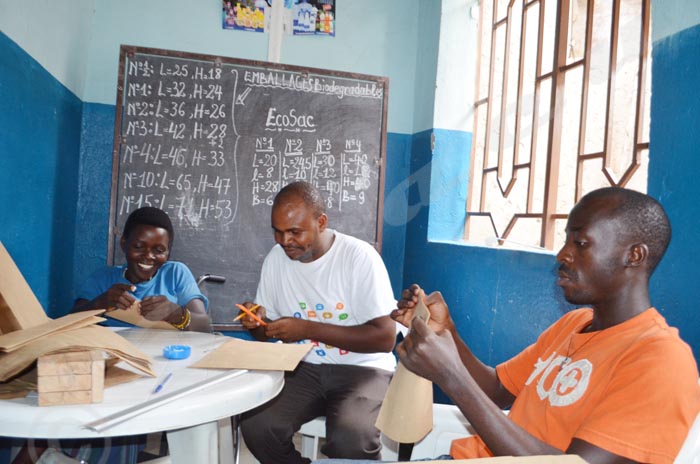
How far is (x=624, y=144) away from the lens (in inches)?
95.5

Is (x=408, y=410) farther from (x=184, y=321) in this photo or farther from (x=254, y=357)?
(x=184, y=321)

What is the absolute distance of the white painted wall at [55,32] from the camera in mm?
2166

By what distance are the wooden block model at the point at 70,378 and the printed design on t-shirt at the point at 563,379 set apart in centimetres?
92

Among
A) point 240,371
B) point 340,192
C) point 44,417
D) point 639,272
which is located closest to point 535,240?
point 340,192

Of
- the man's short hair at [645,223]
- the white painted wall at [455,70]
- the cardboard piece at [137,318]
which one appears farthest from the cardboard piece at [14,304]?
the white painted wall at [455,70]

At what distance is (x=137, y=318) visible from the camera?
1938mm

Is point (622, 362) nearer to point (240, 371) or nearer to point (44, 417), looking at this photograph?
point (240, 371)

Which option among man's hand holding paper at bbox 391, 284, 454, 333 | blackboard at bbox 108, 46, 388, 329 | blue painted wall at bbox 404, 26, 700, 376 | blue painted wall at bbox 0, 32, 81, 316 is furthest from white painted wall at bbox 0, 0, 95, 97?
blue painted wall at bbox 404, 26, 700, 376

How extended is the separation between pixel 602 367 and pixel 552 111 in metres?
1.84

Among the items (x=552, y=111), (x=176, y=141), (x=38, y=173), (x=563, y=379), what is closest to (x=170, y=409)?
(x=563, y=379)

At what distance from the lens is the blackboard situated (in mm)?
3117

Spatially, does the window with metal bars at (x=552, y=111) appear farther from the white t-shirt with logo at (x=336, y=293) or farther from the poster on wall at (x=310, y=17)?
the poster on wall at (x=310, y=17)

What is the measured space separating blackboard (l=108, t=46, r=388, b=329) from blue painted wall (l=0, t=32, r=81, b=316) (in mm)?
267

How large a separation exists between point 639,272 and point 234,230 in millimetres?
2445
